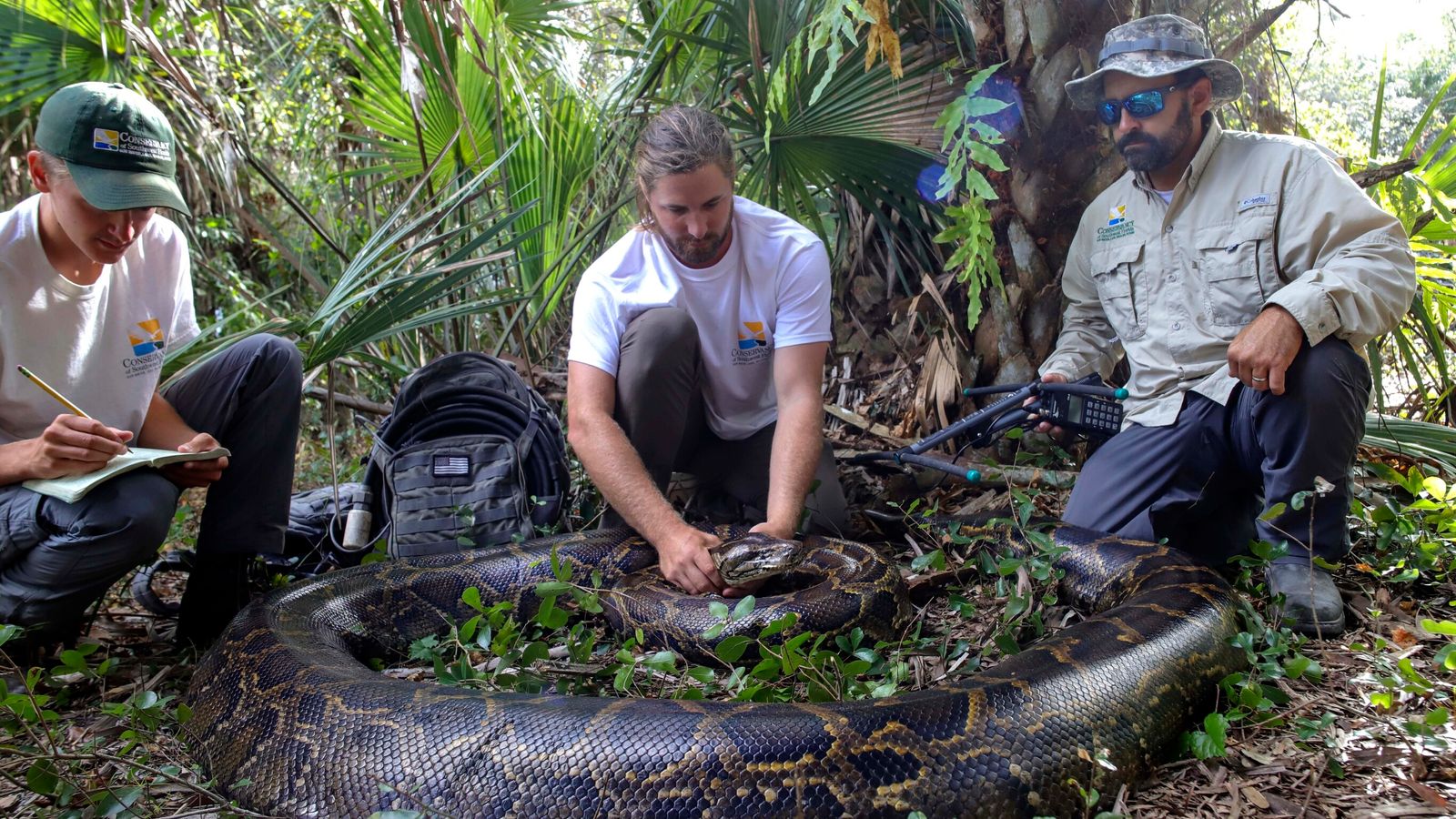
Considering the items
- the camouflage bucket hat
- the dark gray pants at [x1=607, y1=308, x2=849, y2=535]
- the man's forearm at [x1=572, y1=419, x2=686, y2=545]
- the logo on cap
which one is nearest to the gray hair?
the dark gray pants at [x1=607, y1=308, x2=849, y2=535]

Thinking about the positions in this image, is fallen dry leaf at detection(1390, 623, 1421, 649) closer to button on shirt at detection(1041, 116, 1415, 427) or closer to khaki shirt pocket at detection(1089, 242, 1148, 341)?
button on shirt at detection(1041, 116, 1415, 427)

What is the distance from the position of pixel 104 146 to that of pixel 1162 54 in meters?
4.27

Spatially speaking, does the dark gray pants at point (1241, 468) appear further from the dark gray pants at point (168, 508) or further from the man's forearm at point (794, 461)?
the dark gray pants at point (168, 508)

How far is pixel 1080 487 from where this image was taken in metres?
4.65

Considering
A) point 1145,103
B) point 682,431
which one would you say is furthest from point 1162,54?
point 682,431

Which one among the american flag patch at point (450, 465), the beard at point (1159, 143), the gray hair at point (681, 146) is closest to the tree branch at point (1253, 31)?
the beard at point (1159, 143)

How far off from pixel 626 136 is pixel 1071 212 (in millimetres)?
2914

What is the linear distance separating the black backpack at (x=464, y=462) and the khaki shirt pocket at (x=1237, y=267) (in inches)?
126

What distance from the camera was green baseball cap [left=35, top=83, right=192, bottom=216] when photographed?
11.3 ft

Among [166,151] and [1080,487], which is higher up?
[166,151]

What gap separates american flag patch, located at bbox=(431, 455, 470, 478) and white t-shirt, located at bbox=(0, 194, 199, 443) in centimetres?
122

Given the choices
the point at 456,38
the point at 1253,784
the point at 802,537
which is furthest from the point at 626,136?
the point at 1253,784

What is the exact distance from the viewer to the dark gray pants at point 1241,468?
12.3 ft

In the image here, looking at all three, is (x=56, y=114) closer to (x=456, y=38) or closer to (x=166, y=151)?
(x=166, y=151)
